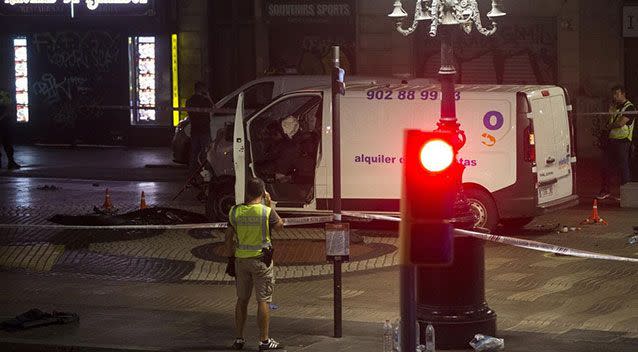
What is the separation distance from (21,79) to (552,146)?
790 inches

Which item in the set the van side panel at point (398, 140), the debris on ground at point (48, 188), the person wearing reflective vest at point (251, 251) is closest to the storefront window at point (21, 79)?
the debris on ground at point (48, 188)

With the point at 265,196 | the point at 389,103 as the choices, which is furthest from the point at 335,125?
the point at 389,103

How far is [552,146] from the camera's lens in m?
18.0

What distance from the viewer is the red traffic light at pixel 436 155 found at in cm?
780

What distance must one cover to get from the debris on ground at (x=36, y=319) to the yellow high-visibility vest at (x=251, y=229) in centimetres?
213

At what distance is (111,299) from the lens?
46.5ft

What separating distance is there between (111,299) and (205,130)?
10294 millimetres

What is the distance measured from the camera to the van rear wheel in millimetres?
19062

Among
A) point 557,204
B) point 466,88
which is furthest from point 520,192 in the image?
point 466,88

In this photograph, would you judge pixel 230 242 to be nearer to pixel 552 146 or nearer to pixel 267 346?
pixel 267 346

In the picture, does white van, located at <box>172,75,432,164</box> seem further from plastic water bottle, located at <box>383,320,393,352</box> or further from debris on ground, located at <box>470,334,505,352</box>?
plastic water bottle, located at <box>383,320,393,352</box>

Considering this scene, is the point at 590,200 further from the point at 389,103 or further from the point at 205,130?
the point at 205,130

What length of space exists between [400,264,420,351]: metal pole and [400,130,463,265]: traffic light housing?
27 centimetres

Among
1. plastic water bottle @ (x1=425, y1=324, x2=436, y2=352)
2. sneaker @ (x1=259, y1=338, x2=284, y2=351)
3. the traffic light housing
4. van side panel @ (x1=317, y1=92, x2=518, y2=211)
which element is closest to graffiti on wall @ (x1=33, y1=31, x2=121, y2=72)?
van side panel @ (x1=317, y1=92, x2=518, y2=211)
